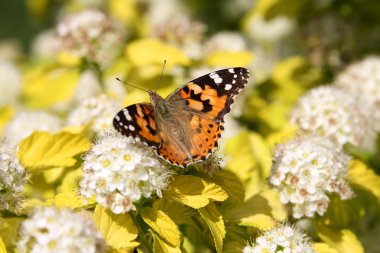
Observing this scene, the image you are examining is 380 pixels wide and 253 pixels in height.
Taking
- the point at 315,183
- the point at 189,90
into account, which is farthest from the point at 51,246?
the point at 315,183

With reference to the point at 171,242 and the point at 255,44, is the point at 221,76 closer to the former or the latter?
the point at 171,242

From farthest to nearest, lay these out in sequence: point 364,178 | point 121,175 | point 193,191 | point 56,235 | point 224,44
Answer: point 224,44, point 364,178, point 193,191, point 121,175, point 56,235

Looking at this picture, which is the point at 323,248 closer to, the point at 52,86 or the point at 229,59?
the point at 229,59

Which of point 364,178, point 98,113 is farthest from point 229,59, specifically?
point 364,178

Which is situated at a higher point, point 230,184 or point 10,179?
point 230,184

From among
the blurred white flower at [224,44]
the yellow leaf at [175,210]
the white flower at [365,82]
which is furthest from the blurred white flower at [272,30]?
the yellow leaf at [175,210]

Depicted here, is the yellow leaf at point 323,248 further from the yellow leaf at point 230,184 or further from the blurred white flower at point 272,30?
the blurred white flower at point 272,30
